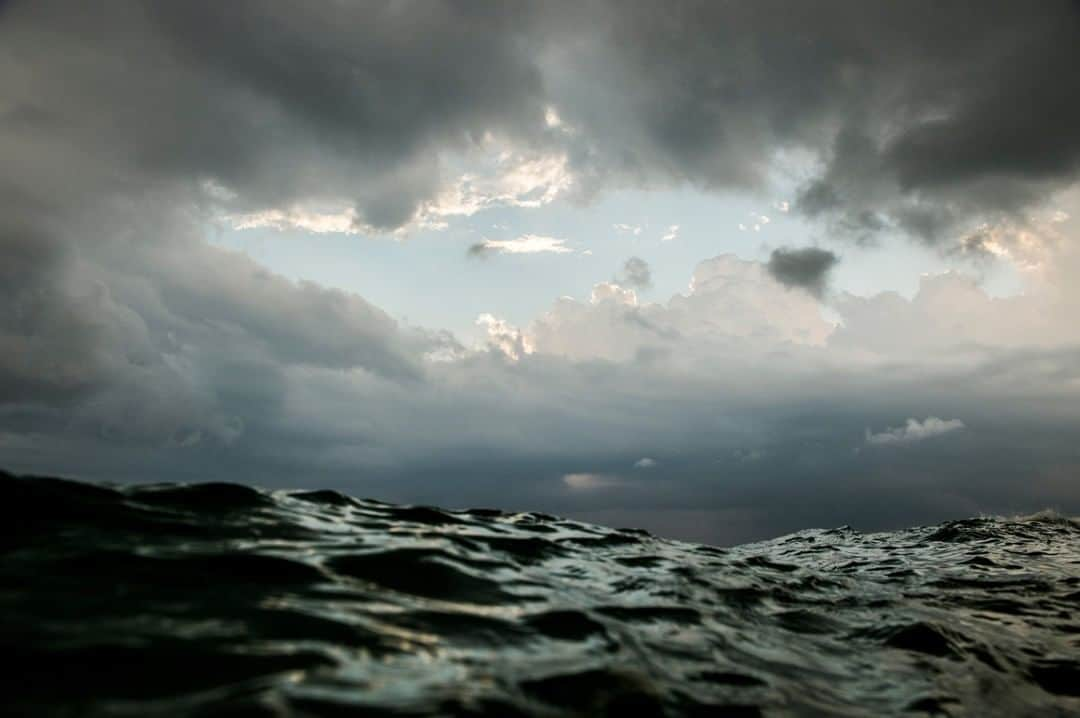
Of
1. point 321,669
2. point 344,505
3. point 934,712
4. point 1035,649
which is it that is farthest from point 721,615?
point 344,505

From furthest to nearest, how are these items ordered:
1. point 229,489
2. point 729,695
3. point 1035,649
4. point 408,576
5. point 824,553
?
point 824,553
point 229,489
point 1035,649
point 408,576
point 729,695

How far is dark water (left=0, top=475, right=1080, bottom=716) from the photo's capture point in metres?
4.41

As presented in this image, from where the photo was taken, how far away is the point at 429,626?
6.08 meters

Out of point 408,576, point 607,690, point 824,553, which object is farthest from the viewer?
point 824,553

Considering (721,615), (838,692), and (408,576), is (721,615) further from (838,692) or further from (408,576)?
(408,576)

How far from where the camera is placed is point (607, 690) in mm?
5055

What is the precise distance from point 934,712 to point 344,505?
414 inches

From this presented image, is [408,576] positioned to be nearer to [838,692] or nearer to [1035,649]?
[838,692]

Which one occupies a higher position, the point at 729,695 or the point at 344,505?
the point at 344,505

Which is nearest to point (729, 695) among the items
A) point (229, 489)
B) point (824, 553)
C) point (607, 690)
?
point (607, 690)

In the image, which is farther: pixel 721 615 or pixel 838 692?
pixel 721 615

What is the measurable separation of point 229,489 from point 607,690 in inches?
322

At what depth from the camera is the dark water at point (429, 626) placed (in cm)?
441

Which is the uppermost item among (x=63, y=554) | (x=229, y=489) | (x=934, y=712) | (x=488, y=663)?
(x=229, y=489)
